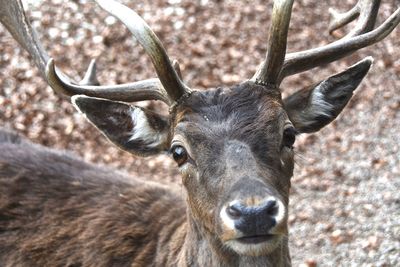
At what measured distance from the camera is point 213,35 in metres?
14.2

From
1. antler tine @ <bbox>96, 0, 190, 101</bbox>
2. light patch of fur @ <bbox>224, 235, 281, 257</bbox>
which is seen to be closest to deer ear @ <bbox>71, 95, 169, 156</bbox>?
antler tine @ <bbox>96, 0, 190, 101</bbox>

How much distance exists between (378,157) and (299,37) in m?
3.80

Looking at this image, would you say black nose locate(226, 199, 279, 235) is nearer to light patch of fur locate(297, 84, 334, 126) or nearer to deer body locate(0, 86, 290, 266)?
deer body locate(0, 86, 290, 266)

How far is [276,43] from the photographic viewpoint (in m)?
5.69

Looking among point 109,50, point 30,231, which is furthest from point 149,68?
point 30,231

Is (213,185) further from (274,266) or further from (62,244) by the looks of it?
(62,244)

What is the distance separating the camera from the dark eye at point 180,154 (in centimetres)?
562

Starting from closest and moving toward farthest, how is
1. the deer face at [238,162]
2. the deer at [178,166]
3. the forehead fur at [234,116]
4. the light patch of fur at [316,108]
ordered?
1. the deer face at [238,162]
2. the deer at [178,166]
3. the forehead fur at [234,116]
4. the light patch of fur at [316,108]

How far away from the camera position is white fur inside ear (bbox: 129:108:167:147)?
6059 mm

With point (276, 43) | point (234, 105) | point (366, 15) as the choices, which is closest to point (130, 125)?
point (234, 105)

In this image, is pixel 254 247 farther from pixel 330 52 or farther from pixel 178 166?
pixel 330 52

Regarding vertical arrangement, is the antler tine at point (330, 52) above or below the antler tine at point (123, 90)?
above

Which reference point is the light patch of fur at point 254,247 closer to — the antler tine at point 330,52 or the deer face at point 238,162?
the deer face at point 238,162

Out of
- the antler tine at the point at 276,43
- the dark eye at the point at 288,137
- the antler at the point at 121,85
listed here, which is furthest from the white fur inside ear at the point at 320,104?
the antler at the point at 121,85
